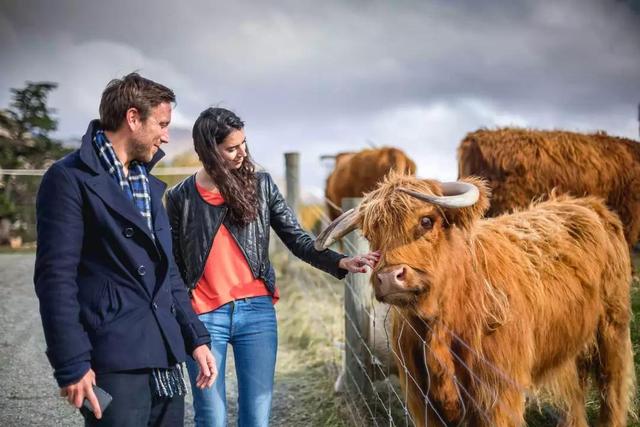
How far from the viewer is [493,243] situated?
3.17 meters

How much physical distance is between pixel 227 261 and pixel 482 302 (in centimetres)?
127

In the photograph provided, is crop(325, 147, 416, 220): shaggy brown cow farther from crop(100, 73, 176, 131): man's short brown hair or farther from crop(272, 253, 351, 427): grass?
crop(100, 73, 176, 131): man's short brown hair

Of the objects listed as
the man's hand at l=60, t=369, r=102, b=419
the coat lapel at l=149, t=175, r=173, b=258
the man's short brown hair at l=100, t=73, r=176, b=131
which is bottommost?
the man's hand at l=60, t=369, r=102, b=419

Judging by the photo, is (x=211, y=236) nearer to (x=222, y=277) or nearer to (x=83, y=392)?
(x=222, y=277)

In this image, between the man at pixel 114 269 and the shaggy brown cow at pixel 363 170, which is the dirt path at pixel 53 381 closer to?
the man at pixel 114 269

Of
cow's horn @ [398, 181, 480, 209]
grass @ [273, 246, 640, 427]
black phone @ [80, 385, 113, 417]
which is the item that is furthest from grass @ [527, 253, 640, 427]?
black phone @ [80, 385, 113, 417]

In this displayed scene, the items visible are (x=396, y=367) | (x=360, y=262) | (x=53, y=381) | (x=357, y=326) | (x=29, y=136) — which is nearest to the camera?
(x=360, y=262)

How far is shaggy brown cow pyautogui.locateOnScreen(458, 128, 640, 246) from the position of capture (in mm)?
6652

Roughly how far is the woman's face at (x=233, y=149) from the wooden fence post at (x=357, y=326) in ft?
4.64

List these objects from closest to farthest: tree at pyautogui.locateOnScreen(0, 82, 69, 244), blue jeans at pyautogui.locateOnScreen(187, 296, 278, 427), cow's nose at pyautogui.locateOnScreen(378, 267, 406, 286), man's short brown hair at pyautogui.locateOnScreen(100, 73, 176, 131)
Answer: man's short brown hair at pyautogui.locateOnScreen(100, 73, 176, 131), cow's nose at pyautogui.locateOnScreen(378, 267, 406, 286), blue jeans at pyautogui.locateOnScreen(187, 296, 278, 427), tree at pyautogui.locateOnScreen(0, 82, 69, 244)

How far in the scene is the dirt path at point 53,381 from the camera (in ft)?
14.9

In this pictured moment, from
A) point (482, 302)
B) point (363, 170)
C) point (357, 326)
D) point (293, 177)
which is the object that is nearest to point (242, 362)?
point (482, 302)

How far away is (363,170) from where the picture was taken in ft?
34.8

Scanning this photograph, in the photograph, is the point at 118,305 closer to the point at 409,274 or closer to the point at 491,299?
the point at 409,274
